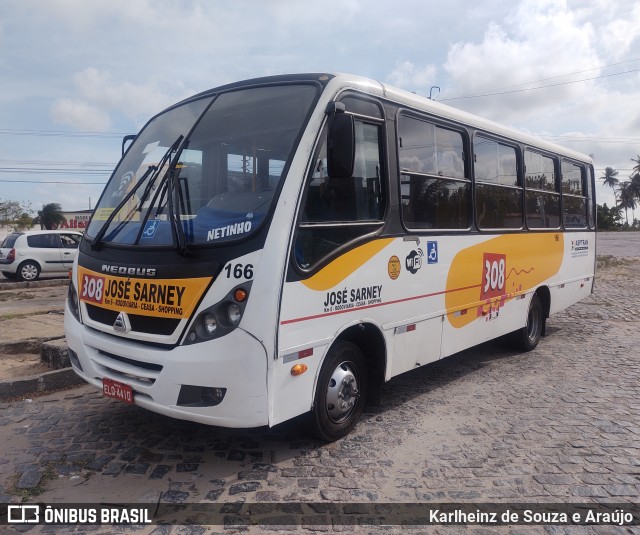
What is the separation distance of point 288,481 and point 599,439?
2.73 metres

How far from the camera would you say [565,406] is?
5773 mm

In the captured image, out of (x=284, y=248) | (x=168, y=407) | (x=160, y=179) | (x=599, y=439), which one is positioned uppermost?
(x=160, y=179)

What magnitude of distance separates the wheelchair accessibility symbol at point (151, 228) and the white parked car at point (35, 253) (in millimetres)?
14914

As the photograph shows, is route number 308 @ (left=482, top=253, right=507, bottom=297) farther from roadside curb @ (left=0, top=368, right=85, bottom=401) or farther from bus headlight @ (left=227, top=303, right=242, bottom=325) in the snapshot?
roadside curb @ (left=0, top=368, right=85, bottom=401)

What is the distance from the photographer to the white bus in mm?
3842

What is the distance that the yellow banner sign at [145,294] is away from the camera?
3889mm

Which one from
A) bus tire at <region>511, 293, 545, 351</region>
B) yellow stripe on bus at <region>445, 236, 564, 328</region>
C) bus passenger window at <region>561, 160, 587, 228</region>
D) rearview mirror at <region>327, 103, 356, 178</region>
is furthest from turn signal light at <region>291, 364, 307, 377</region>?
bus passenger window at <region>561, 160, 587, 228</region>

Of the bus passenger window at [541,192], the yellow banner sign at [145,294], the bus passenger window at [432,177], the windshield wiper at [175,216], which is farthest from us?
the bus passenger window at [541,192]

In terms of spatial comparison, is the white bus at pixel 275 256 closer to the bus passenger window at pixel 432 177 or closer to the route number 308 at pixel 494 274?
the bus passenger window at pixel 432 177

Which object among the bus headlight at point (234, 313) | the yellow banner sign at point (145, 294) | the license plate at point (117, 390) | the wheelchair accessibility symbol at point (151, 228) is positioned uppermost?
the wheelchair accessibility symbol at point (151, 228)

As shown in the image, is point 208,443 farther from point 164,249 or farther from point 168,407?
point 164,249

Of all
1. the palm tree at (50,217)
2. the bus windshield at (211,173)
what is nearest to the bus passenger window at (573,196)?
the bus windshield at (211,173)

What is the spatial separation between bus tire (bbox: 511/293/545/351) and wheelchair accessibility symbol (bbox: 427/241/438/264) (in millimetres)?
3061

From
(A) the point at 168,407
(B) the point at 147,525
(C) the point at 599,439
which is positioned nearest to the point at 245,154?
(A) the point at 168,407
